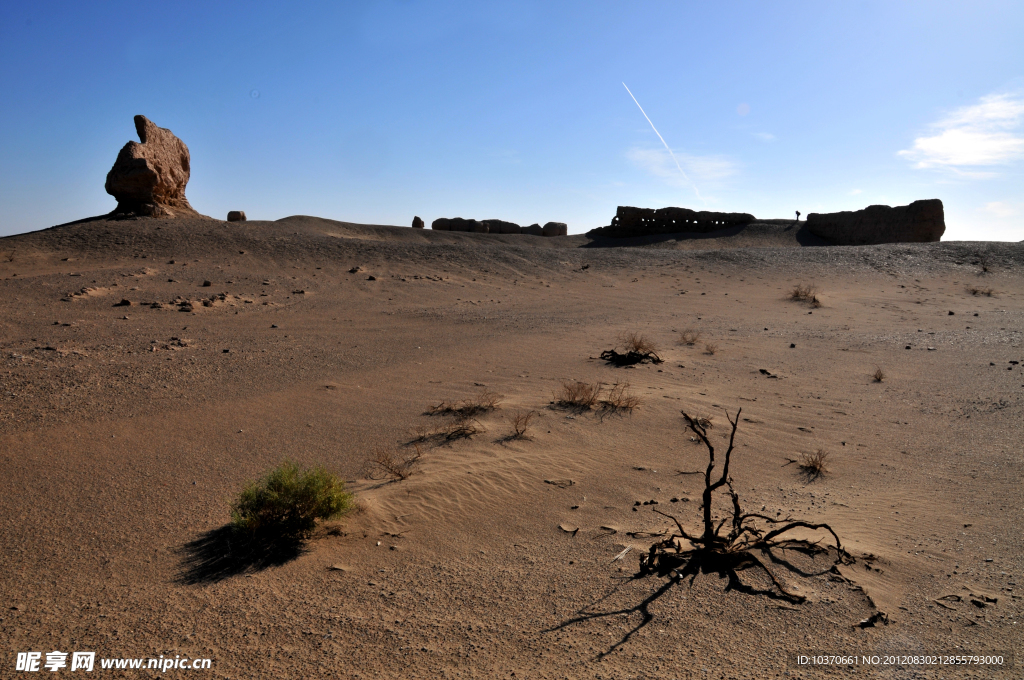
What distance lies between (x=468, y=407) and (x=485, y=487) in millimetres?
2007

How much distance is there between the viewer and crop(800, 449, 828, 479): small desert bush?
544 centimetres

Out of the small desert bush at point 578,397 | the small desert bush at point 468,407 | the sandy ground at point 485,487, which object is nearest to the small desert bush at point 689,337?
the sandy ground at point 485,487

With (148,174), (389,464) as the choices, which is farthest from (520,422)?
(148,174)

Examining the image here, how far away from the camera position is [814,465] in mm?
5469

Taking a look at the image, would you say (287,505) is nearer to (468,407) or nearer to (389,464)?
(389,464)

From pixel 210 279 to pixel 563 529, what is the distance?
1382 centimetres

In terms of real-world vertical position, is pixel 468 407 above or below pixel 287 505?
above

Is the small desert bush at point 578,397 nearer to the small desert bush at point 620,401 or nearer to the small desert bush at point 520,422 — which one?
the small desert bush at point 620,401

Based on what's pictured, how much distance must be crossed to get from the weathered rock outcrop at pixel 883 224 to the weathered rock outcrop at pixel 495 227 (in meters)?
13.8

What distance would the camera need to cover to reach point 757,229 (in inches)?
1328

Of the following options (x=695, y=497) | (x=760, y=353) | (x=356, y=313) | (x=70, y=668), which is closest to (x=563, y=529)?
(x=695, y=497)

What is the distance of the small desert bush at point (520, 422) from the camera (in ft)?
20.7

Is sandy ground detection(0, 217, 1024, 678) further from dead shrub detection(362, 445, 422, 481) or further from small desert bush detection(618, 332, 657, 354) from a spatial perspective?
small desert bush detection(618, 332, 657, 354)

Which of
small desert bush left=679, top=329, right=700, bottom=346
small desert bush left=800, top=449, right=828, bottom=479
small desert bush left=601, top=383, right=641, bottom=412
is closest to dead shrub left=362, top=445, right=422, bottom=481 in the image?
small desert bush left=601, top=383, right=641, bottom=412
